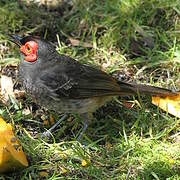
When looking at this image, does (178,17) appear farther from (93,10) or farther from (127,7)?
(93,10)

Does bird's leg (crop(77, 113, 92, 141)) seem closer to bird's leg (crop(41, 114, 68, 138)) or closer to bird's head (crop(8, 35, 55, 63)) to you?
bird's leg (crop(41, 114, 68, 138))

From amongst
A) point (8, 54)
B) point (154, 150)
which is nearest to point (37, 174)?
point (154, 150)

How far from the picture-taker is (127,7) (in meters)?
7.16

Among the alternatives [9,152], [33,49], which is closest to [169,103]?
[33,49]

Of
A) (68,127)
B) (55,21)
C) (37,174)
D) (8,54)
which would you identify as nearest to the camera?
(37,174)

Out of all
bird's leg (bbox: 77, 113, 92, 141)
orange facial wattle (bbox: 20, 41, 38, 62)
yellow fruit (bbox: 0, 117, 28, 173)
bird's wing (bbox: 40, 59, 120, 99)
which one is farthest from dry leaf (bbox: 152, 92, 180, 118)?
yellow fruit (bbox: 0, 117, 28, 173)

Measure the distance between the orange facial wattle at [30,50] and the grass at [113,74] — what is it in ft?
2.26

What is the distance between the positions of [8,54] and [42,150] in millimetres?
1730

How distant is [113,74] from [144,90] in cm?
76

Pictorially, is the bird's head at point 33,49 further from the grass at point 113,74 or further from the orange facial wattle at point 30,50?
the grass at point 113,74

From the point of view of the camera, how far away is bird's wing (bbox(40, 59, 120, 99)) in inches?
221

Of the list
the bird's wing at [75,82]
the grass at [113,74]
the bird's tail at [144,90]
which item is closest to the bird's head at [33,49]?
the bird's wing at [75,82]

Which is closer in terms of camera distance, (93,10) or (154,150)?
(154,150)

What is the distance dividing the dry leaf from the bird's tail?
6 centimetres
